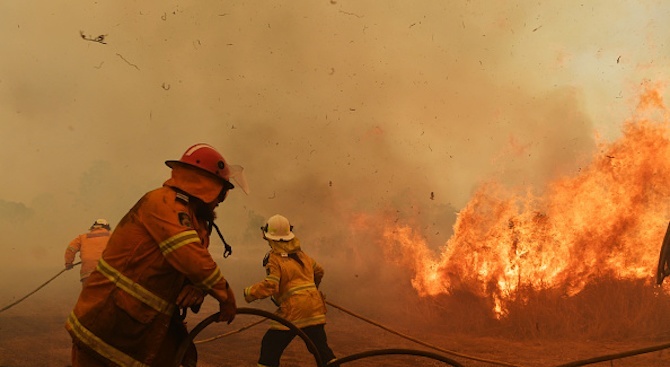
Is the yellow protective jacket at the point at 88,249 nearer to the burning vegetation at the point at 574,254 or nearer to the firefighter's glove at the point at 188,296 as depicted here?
the firefighter's glove at the point at 188,296

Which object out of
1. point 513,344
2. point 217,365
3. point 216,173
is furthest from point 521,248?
point 216,173

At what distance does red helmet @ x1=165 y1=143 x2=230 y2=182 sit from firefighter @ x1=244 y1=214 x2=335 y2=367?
80.4 inches

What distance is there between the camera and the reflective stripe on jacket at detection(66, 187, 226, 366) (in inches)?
95.4

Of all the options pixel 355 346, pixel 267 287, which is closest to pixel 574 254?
pixel 355 346

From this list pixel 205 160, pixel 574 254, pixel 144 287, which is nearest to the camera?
pixel 144 287

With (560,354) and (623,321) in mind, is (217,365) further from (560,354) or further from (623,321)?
(623,321)

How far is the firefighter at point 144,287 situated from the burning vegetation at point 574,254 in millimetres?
7891

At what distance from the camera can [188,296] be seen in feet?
8.37

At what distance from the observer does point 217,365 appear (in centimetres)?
651

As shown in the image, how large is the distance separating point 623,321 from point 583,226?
79.8 inches

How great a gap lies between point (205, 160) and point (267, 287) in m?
2.21

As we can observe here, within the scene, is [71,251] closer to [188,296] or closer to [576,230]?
[188,296]

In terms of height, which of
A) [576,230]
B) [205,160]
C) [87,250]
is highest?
[576,230]

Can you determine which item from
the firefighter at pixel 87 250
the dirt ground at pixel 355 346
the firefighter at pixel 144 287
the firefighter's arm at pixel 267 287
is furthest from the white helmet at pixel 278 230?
the firefighter at pixel 87 250
